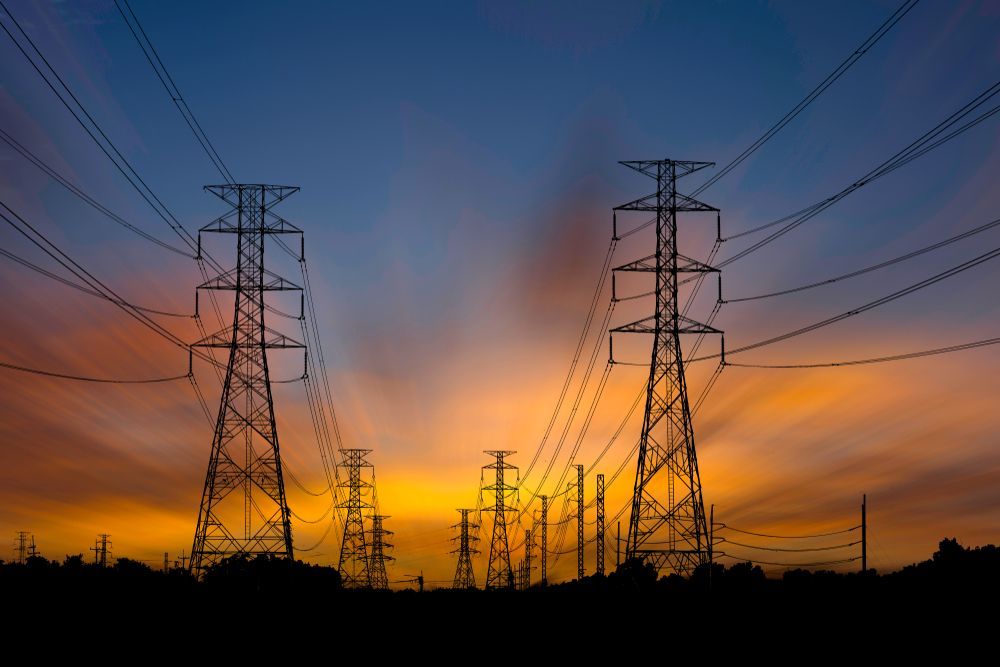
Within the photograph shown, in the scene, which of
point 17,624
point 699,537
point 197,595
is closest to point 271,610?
point 197,595

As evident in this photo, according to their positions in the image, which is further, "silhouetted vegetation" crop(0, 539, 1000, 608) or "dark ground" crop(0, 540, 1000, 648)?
"silhouetted vegetation" crop(0, 539, 1000, 608)

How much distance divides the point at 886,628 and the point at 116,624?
38249 millimetres

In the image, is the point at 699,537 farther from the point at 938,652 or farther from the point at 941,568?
the point at 941,568

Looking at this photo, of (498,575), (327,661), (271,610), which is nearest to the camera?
(327,661)

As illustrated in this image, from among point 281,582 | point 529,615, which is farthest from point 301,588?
point 529,615

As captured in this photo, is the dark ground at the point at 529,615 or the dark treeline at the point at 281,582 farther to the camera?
the dark treeline at the point at 281,582

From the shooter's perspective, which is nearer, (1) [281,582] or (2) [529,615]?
(2) [529,615]

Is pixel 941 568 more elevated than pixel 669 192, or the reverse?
pixel 669 192

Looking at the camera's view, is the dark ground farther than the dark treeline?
No

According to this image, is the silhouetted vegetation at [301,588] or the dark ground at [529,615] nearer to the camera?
the dark ground at [529,615]

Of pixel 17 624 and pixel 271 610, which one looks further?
pixel 271 610

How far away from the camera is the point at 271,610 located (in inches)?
2510

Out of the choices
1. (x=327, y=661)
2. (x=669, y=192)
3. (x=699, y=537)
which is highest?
(x=669, y=192)

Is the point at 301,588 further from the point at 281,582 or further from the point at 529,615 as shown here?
the point at 529,615
